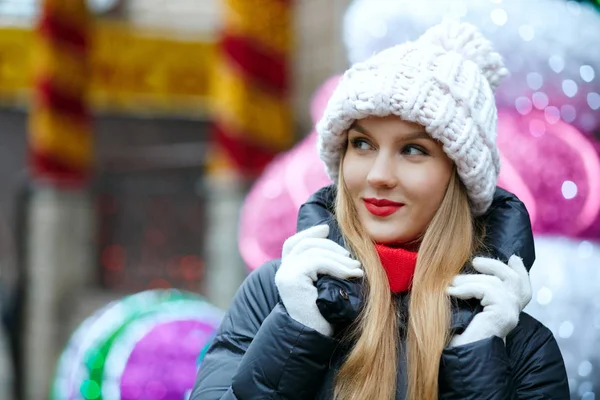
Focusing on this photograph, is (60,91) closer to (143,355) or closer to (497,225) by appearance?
(143,355)

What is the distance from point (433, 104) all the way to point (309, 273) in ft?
1.40

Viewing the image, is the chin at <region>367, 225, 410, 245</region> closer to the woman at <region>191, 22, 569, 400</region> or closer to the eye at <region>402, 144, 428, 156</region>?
the woman at <region>191, 22, 569, 400</region>

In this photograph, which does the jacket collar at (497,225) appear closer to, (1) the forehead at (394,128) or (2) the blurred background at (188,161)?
(1) the forehead at (394,128)

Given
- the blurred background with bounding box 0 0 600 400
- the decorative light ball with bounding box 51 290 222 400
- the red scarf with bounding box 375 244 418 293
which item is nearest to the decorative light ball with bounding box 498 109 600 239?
the blurred background with bounding box 0 0 600 400

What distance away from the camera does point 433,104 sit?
188 centimetres

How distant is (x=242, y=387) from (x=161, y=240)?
27.1 ft

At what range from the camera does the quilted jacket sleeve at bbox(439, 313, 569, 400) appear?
5.71 feet

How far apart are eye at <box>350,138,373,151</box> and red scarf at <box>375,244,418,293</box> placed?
229mm

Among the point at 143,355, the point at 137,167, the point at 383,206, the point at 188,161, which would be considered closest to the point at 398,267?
the point at 383,206

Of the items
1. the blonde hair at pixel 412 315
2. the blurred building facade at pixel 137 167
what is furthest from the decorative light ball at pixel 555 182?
the blurred building facade at pixel 137 167

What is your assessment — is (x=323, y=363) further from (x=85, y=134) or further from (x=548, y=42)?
(x=85, y=134)

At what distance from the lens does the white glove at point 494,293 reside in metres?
1.79

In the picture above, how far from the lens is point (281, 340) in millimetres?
1776

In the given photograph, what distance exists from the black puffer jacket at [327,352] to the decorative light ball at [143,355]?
1076mm
